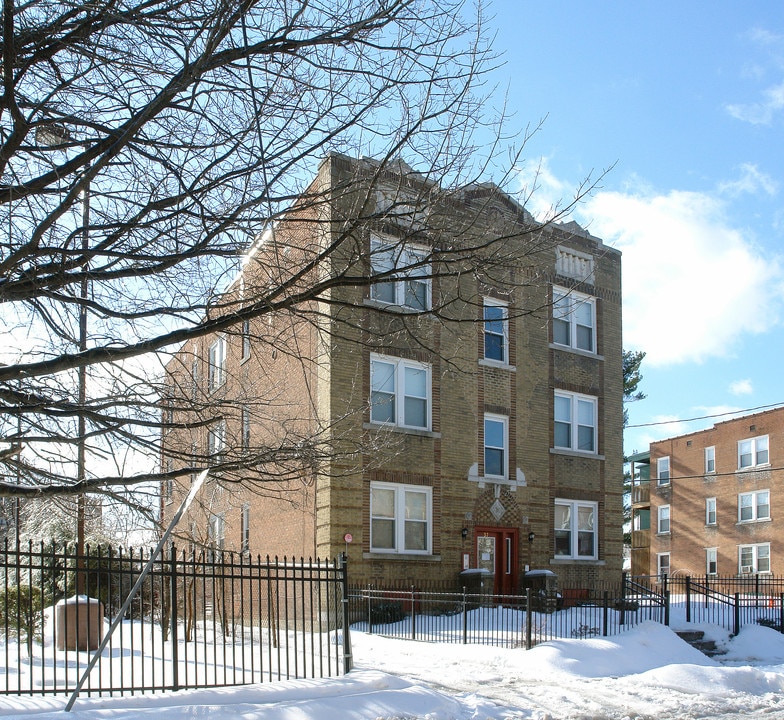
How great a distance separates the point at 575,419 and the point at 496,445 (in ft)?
9.97

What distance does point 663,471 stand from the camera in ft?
162

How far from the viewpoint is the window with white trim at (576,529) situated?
24328mm

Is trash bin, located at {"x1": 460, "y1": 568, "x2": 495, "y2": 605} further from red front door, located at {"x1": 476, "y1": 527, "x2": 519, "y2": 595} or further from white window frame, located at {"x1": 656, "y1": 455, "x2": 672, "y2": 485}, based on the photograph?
white window frame, located at {"x1": 656, "y1": 455, "x2": 672, "y2": 485}

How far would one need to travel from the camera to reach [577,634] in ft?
56.9

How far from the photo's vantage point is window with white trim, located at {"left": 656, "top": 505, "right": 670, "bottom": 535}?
160ft

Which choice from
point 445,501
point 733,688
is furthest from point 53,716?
point 445,501

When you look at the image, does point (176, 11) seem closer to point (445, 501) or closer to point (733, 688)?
point (733, 688)

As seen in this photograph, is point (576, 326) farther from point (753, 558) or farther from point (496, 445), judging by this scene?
point (753, 558)

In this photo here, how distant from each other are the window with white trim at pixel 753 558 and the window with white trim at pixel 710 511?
97.5 inches

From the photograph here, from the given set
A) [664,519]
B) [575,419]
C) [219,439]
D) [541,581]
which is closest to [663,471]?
[664,519]

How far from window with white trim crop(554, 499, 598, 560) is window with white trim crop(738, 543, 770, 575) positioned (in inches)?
791

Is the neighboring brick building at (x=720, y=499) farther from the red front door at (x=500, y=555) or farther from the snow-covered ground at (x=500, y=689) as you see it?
the snow-covered ground at (x=500, y=689)

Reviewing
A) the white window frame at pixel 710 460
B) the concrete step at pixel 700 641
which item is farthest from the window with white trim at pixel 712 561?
the concrete step at pixel 700 641

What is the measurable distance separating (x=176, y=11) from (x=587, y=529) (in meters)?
20.0
